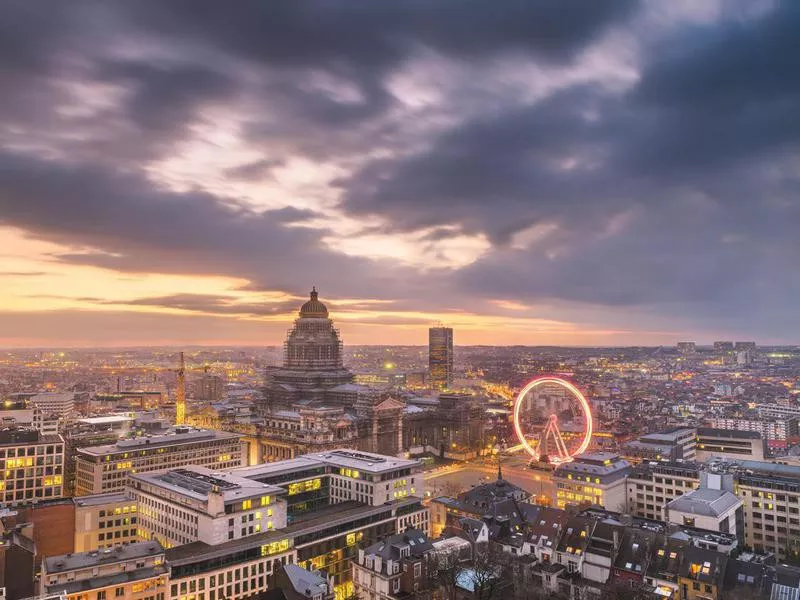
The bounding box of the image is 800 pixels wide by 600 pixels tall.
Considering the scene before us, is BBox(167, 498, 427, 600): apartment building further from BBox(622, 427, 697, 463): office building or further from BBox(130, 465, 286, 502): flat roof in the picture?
BBox(622, 427, 697, 463): office building

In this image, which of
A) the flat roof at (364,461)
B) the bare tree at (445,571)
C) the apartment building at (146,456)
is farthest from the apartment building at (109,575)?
the apartment building at (146,456)

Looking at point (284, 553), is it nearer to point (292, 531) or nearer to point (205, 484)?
point (292, 531)

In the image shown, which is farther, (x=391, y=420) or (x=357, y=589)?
(x=391, y=420)

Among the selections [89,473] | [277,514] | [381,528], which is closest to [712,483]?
[381,528]

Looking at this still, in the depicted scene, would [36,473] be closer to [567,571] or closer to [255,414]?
[255,414]

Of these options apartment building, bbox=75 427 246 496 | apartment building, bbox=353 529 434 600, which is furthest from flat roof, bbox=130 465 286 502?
apartment building, bbox=75 427 246 496

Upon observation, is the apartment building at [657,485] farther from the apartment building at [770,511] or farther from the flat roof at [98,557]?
the flat roof at [98,557]
